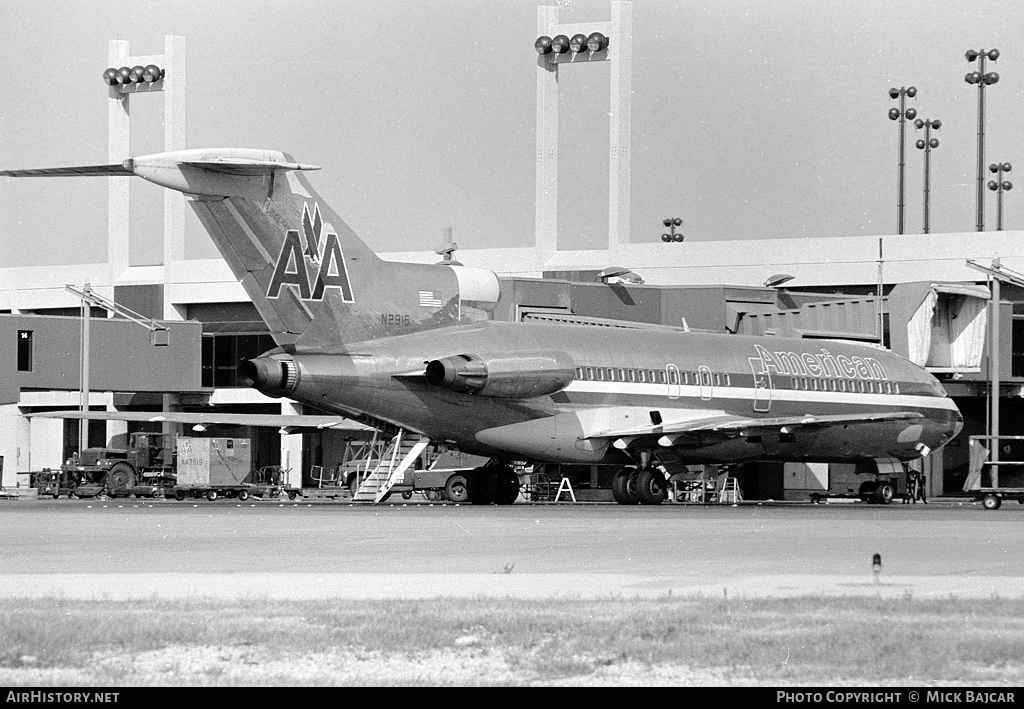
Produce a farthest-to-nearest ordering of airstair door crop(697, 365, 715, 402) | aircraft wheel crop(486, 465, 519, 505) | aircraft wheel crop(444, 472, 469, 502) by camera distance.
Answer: aircraft wheel crop(444, 472, 469, 502), airstair door crop(697, 365, 715, 402), aircraft wheel crop(486, 465, 519, 505)

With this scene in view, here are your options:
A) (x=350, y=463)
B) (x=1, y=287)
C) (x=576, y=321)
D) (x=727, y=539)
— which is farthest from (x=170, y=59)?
(x=727, y=539)

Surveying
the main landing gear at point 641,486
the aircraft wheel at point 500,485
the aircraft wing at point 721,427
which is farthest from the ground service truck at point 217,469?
the aircraft wing at point 721,427

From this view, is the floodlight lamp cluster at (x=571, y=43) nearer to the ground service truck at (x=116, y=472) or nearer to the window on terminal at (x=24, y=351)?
the window on terminal at (x=24, y=351)

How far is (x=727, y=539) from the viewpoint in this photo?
23531 mm

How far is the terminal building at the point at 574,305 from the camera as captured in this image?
59375 millimetres

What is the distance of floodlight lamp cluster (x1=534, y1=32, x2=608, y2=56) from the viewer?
242 ft

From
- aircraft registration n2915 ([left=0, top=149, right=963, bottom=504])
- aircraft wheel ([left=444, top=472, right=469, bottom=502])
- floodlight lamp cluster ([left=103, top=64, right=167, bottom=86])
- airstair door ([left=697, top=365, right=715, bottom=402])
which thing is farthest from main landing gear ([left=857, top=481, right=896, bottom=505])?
floodlight lamp cluster ([left=103, top=64, right=167, bottom=86])

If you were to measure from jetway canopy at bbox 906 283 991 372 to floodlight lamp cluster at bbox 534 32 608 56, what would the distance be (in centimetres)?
2338

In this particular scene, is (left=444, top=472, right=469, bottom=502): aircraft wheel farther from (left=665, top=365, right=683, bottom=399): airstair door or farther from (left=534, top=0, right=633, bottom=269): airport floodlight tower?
(left=534, top=0, right=633, bottom=269): airport floodlight tower

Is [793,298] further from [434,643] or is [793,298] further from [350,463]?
[434,643]

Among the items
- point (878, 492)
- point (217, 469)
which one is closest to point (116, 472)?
point (217, 469)

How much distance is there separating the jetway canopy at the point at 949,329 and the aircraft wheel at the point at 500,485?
2292cm

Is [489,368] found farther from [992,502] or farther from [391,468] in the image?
[992,502]
